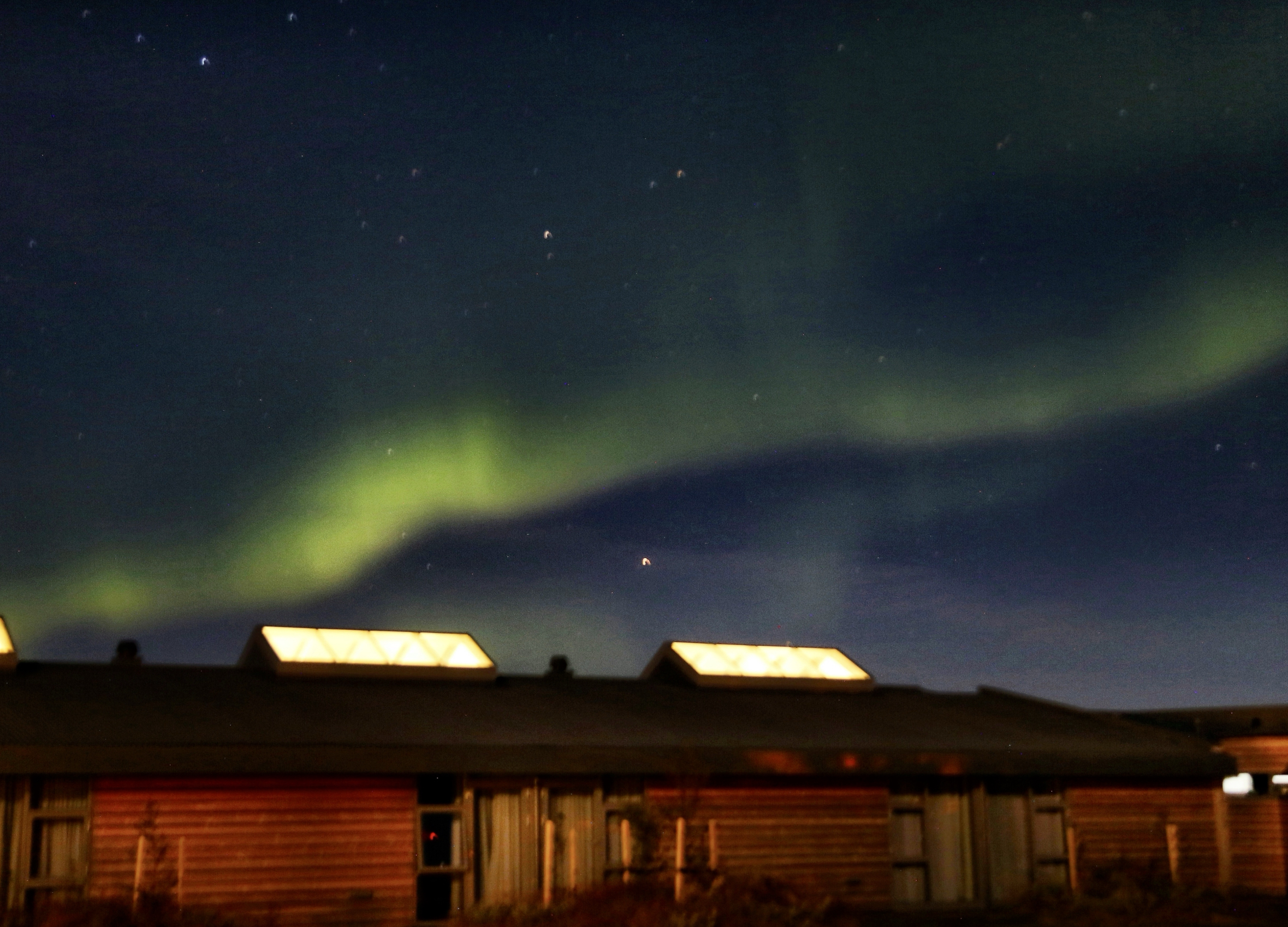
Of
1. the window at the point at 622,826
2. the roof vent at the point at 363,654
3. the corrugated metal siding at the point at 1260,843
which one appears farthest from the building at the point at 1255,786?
the roof vent at the point at 363,654

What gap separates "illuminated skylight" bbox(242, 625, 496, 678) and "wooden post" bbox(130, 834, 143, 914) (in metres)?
6.69

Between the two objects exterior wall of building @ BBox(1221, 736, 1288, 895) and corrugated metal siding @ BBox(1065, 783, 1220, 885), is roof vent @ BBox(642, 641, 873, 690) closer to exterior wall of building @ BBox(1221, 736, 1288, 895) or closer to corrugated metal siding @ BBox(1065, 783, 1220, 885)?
corrugated metal siding @ BBox(1065, 783, 1220, 885)

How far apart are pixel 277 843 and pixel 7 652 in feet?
23.4

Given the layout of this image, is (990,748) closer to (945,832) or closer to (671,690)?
(945,832)

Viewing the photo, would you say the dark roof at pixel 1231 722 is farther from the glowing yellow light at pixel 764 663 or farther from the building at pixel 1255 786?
the glowing yellow light at pixel 764 663

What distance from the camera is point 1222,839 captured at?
2755cm

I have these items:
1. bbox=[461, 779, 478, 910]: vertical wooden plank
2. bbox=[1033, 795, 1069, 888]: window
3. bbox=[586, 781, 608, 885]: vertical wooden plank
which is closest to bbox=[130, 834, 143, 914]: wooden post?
bbox=[461, 779, 478, 910]: vertical wooden plank

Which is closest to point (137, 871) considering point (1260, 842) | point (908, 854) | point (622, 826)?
point (622, 826)

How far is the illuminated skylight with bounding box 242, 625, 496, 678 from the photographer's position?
2602 cm

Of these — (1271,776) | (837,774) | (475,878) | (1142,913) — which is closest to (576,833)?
(475,878)

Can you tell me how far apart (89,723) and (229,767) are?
2276 millimetres

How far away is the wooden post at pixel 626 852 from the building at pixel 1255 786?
42.7 ft

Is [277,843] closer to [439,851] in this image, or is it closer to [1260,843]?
[439,851]

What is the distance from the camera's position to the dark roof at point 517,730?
1980cm
